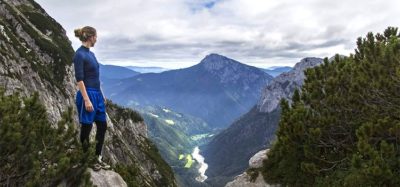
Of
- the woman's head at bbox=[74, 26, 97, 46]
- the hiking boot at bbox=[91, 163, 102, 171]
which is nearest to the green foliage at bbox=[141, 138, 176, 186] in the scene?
the hiking boot at bbox=[91, 163, 102, 171]

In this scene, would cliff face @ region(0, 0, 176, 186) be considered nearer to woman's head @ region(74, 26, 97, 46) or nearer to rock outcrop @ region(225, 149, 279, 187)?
rock outcrop @ region(225, 149, 279, 187)

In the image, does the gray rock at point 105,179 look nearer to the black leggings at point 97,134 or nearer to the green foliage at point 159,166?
the black leggings at point 97,134

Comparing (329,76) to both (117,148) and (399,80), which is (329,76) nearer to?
(399,80)

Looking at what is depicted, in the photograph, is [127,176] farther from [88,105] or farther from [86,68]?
[88,105]

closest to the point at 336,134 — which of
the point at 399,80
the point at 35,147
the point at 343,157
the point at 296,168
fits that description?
the point at 343,157

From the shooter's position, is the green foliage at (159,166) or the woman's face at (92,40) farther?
the green foliage at (159,166)

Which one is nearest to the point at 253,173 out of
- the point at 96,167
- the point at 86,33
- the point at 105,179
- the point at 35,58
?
the point at 105,179

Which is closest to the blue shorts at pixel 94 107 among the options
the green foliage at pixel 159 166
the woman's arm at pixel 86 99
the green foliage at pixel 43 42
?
the woman's arm at pixel 86 99

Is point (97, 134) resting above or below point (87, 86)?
below
